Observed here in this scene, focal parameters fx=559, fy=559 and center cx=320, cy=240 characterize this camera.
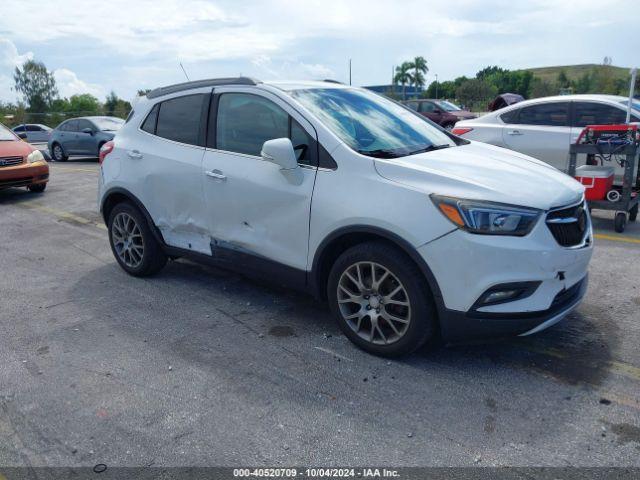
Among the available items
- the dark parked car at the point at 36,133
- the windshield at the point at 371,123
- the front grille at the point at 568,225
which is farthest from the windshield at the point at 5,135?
the dark parked car at the point at 36,133

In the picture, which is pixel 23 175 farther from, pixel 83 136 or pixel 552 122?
pixel 552 122

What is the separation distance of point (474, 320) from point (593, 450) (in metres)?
0.87

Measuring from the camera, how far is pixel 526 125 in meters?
9.06

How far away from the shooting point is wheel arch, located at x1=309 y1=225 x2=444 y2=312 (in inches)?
129

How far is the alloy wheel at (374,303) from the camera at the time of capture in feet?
11.3

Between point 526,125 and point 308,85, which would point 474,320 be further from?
point 526,125

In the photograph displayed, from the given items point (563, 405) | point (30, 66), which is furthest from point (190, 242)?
point (30, 66)

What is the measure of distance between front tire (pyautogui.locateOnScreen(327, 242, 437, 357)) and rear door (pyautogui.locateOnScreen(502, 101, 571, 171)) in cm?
620

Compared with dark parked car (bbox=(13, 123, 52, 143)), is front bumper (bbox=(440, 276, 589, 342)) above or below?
below

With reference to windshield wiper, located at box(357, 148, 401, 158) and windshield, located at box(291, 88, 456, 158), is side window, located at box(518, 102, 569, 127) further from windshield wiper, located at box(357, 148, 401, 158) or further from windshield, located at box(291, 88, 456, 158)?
windshield wiper, located at box(357, 148, 401, 158)

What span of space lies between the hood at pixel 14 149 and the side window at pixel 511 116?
8.73 metres

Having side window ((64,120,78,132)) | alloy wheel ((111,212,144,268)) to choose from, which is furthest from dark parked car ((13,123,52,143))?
alloy wheel ((111,212,144,268))

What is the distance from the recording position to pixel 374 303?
355 cm

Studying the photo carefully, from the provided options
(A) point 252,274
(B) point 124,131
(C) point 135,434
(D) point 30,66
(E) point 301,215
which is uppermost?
(D) point 30,66
